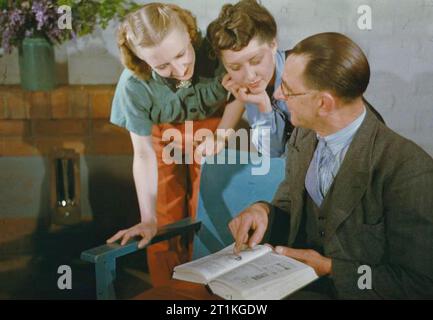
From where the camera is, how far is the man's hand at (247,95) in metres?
1.67

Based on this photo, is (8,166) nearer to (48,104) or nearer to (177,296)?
(48,104)

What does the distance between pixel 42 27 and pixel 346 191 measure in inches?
41.2

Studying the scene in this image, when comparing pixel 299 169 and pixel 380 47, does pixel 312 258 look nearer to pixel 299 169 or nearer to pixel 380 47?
pixel 299 169

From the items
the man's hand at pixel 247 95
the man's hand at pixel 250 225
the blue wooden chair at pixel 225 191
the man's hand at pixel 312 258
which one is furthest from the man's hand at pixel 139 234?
the man's hand at pixel 247 95

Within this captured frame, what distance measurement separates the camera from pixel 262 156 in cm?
172

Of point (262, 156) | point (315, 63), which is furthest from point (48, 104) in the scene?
point (315, 63)

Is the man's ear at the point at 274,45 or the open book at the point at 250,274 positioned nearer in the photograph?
the open book at the point at 250,274

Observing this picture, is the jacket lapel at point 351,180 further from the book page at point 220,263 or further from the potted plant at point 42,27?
the potted plant at point 42,27

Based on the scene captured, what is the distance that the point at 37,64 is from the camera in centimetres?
170

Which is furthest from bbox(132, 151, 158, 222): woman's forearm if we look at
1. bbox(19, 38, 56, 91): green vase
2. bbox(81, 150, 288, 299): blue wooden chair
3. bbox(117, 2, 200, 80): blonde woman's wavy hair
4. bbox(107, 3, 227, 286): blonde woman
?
bbox(19, 38, 56, 91): green vase

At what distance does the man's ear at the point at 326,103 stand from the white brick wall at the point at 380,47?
0.19m

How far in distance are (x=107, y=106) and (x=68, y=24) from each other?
28cm

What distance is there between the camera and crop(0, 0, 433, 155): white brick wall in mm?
1653

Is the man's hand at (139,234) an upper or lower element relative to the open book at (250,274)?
upper
